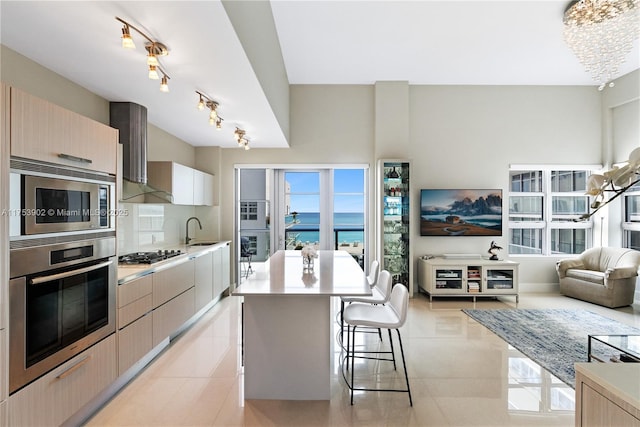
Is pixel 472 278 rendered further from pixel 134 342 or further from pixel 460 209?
pixel 134 342

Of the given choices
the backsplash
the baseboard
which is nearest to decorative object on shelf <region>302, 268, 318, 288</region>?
the backsplash

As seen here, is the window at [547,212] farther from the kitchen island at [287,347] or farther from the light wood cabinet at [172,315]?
the light wood cabinet at [172,315]

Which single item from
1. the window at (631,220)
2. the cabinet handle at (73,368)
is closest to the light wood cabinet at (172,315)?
the cabinet handle at (73,368)

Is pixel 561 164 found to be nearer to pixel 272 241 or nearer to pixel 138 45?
pixel 272 241

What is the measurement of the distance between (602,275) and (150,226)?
6.31m

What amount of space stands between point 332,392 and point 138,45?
279cm

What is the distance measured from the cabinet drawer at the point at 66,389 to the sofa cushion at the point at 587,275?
609cm

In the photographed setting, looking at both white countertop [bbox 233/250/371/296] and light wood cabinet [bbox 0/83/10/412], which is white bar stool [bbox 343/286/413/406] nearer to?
white countertop [bbox 233/250/371/296]

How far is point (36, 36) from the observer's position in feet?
6.96

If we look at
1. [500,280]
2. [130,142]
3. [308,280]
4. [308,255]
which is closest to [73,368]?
[308,280]

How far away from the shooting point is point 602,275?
4.95 meters

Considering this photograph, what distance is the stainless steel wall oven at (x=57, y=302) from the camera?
1.69 m

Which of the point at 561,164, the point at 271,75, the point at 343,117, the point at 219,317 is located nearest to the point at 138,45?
the point at 271,75

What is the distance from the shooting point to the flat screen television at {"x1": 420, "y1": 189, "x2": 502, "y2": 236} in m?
5.71
